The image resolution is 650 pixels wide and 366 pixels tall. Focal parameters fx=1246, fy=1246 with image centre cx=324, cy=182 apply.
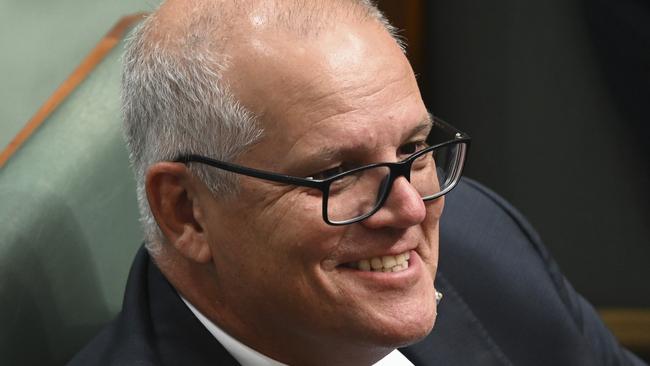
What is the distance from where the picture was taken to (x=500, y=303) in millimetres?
1497

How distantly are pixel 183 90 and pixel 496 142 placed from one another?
129 centimetres

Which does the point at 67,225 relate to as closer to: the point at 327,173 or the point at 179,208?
the point at 179,208

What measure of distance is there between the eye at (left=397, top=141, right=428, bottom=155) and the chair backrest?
0.43 metres

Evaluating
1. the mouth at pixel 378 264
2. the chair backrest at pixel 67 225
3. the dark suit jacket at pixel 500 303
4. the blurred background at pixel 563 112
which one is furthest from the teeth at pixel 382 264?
the blurred background at pixel 563 112

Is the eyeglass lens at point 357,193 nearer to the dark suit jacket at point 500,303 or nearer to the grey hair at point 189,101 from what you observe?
the grey hair at point 189,101

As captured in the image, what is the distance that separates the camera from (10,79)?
171cm

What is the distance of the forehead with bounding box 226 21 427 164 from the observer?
43.6 inches

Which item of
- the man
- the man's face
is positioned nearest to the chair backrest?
the man

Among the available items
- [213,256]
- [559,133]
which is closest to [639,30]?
[559,133]

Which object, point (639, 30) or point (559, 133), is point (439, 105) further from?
point (639, 30)

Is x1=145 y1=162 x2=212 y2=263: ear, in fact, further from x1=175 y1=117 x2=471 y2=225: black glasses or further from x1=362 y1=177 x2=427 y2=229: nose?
x1=362 y1=177 x2=427 y2=229: nose

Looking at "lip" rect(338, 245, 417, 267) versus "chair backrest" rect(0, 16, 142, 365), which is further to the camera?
"chair backrest" rect(0, 16, 142, 365)

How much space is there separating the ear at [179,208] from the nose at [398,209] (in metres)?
0.16

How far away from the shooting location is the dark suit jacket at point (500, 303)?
56.1 inches
